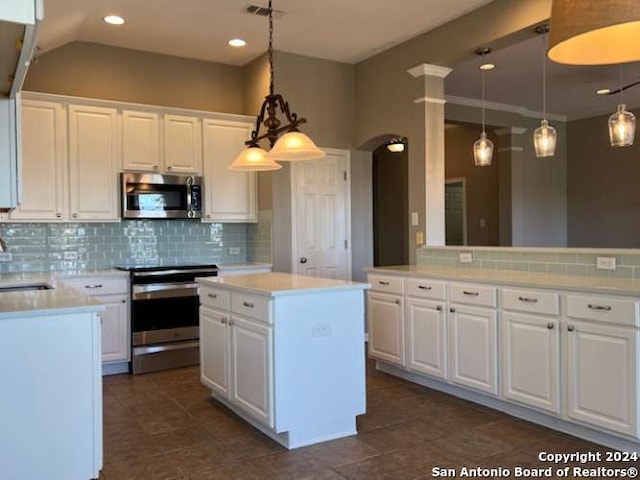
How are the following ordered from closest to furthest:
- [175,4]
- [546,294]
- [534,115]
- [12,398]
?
[12,398] < [546,294] < [175,4] < [534,115]

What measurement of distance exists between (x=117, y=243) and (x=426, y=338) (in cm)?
312

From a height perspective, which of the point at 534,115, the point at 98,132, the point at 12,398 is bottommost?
the point at 12,398

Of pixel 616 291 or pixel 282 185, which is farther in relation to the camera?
pixel 282 185

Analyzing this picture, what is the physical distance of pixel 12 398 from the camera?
2.34 meters

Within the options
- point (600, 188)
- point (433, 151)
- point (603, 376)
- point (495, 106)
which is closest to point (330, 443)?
point (603, 376)

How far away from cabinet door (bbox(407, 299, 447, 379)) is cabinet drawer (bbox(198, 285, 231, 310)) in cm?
150

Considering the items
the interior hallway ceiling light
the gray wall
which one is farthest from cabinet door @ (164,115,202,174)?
the gray wall

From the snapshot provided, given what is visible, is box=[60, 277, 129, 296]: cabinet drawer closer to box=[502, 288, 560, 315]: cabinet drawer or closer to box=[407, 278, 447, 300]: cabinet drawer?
box=[407, 278, 447, 300]: cabinet drawer

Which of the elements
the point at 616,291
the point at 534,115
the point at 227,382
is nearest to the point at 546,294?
the point at 616,291

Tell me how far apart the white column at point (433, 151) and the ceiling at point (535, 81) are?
85cm

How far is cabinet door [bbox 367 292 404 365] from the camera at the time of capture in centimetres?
430

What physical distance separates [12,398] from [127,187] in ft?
9.50

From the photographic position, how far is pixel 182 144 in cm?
526

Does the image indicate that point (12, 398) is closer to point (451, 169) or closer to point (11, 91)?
point (11, 91)
